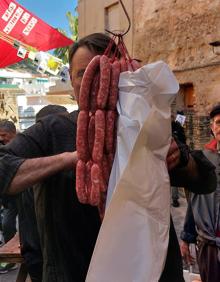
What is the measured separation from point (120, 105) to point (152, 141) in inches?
6.4

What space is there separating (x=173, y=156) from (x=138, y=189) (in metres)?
0.29

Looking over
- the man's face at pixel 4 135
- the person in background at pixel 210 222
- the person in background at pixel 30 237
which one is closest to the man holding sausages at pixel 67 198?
the person in background at pixel 30 237

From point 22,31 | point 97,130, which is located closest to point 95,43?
point 97,130

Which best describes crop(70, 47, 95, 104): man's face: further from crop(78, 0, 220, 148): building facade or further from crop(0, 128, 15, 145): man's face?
crop(78, 0, 220, 148): building facade

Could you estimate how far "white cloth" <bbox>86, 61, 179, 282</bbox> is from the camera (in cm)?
142

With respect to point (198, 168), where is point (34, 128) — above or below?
above

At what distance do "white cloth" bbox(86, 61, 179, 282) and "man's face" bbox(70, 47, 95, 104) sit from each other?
29cm

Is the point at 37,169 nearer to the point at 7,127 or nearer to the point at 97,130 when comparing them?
the point at 97,130

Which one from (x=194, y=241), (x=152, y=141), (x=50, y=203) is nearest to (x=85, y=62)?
(x=152, y=141)

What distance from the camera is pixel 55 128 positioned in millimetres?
1792

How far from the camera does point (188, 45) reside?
10.6 meters

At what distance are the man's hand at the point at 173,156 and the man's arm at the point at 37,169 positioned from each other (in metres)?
0.36

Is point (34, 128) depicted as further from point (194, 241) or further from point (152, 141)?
point (194, 241)

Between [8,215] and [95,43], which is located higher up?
[95,43]
